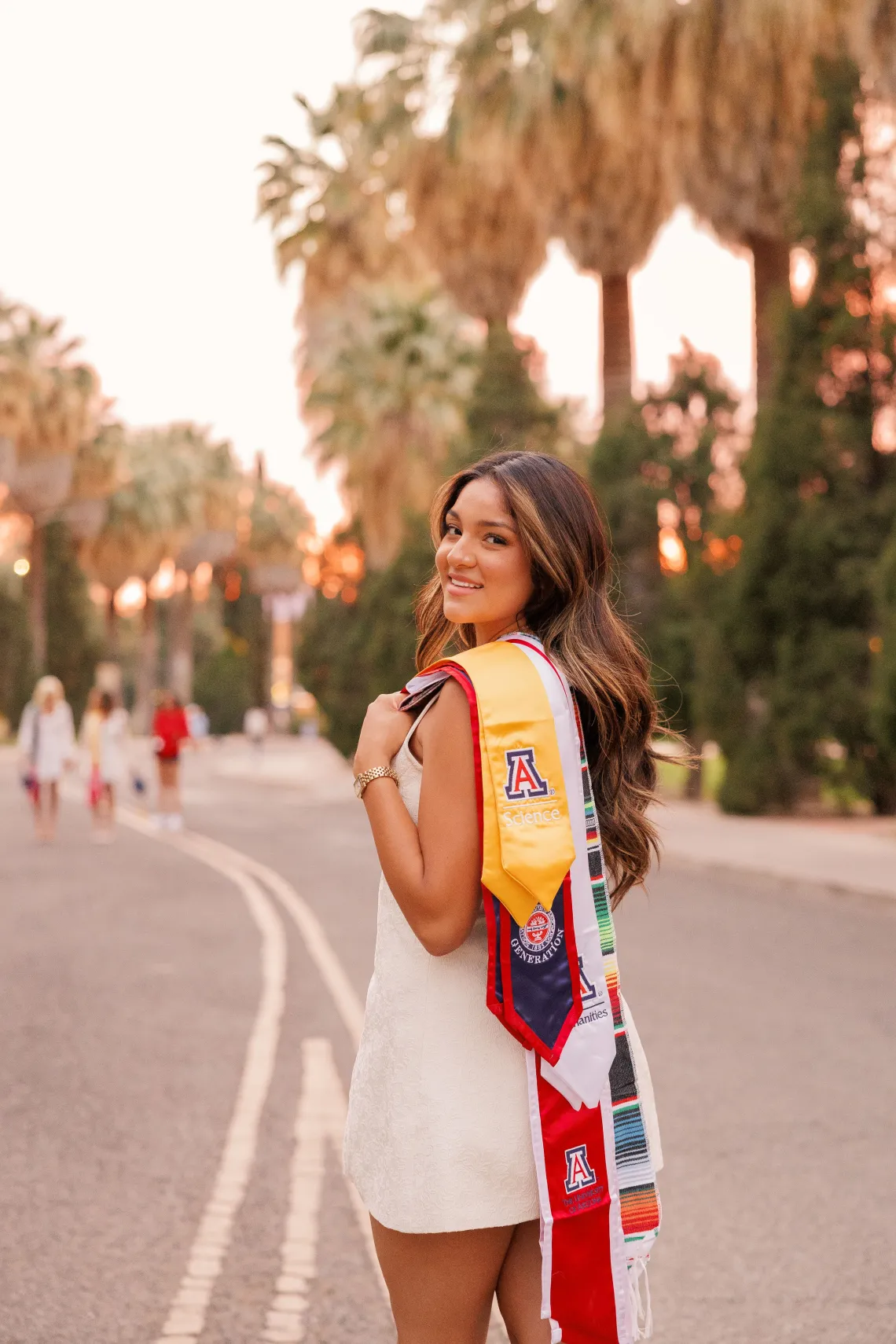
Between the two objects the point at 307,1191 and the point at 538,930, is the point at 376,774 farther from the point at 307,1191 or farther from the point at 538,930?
the point at 307,1191

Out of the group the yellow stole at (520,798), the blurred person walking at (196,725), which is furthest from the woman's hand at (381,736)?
the blurred person walking at (196,725)

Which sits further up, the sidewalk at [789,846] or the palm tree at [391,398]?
the palm tree at [391,398]

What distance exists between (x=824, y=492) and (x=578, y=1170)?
1927 centimetres

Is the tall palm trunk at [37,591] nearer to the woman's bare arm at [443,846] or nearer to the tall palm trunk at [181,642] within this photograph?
the tall palm trunk at [181,642]

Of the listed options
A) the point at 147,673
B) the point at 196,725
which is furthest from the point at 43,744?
the point at 147,673

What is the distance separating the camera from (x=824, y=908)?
1265 centimetres

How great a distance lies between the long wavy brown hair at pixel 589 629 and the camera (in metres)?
2.26

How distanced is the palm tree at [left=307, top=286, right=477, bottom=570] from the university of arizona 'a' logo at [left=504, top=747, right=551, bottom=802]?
106 ft

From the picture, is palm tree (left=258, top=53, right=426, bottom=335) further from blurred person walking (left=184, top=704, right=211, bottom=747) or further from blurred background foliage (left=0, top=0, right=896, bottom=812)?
blurred person walking (left=184, top=704, right=211, bottom=747)

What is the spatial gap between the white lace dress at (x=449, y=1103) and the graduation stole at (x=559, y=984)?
5cm

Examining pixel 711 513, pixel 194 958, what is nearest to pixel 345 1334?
pixel 194 958

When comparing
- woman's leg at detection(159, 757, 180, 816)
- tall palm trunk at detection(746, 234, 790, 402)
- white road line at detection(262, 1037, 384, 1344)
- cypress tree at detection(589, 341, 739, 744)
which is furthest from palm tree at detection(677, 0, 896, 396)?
white road line at detection(262, 1037, 384, 1344)

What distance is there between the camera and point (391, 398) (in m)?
34.6

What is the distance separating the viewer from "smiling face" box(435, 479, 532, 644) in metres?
2.27
